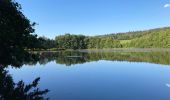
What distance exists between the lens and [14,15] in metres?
11.8

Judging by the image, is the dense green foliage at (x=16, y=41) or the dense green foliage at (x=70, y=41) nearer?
the dense green foliage at (x=16, y=41)

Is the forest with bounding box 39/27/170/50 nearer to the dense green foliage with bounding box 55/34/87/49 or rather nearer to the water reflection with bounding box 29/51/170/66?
the dense green foliage with bounding box 55/34/87/49

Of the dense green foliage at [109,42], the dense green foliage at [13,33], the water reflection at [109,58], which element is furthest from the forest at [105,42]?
the dense green foliage at [13,33]

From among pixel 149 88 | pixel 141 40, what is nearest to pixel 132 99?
pixel 149 88

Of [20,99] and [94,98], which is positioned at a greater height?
[20,99]

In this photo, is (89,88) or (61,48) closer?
(89,88)

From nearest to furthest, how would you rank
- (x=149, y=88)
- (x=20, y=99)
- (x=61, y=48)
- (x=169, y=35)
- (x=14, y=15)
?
1. (x=20, y=99)
2. (x=14, y=15)
3. (x=149, y=88)
4. (x=169, y=35)
5. (x=61, y=48)

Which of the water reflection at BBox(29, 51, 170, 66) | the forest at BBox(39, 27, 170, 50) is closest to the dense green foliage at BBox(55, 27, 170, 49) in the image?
the forest at BBox(39, 27, 170, 50)

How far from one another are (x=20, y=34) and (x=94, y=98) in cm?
810

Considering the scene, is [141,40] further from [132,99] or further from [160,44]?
[132,99]

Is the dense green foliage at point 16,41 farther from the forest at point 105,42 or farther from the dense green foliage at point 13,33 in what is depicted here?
the forest at point 105,42

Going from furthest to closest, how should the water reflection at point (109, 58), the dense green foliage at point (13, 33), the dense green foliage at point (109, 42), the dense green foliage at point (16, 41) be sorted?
the dense green foliage at point (109, 42), the water reflection at point (109, 58), the dense green foliage at point (13, 33), the dense green foliage at point (16, 41)

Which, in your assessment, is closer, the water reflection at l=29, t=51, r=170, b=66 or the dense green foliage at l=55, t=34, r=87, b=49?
the water reflection at l=29, t=51, r=170, b=66

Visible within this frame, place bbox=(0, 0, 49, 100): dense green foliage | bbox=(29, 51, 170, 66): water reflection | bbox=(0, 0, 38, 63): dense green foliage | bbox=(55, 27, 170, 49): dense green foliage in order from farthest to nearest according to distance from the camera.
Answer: bbox=(55, 27, 170, 49): dense green foliage → bbox=(29, 51, 170, 66): water reflection → bbox=(0, 0, 38, 63): dense green foliage → bbox=(0, 0, 49, 100): dense green foliage
